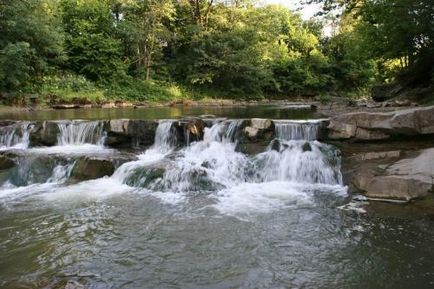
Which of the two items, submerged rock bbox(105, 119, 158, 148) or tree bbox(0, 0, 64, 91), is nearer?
submerged rock bbox(105, 119, 158, 148)

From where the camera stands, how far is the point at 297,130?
1080 cm

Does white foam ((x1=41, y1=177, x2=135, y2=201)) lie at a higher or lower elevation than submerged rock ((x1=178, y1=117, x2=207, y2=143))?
lower

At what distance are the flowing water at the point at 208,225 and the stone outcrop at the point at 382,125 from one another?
21.9 inches

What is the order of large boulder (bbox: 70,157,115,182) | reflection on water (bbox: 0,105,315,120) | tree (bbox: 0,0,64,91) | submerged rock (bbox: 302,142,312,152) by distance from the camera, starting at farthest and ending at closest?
tree (bbox: 0,0,64,91)
reflection on water (bbox: 0,105,315,120)
submerged rock (bbox: 302,142,312,152)
large boulder (bbox: 70,157,115,182)

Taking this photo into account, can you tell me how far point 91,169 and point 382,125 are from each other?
6.69 metres

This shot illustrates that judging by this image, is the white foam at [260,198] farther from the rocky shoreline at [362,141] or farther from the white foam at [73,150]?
the white foam at [73,150]

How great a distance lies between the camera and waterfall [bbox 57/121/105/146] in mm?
12367

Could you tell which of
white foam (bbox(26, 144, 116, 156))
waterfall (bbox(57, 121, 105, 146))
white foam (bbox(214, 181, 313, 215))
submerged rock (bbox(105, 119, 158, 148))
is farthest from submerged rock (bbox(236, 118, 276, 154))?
waterfall (bbox(57, 121, 105, 146))

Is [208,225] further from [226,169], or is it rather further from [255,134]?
[255,134]

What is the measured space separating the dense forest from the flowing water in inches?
355

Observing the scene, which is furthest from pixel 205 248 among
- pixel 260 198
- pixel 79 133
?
pixel 79 133

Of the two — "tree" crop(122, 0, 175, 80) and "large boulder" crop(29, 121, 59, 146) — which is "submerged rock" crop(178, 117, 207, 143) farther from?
"tree" crop(122, 0, 175, 80)

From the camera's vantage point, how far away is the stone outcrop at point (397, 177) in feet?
24.9

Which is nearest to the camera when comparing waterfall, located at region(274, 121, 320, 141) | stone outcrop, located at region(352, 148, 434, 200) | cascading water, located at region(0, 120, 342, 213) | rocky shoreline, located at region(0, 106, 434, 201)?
stone outcrop, located at region(352, 148, 434, 200)
